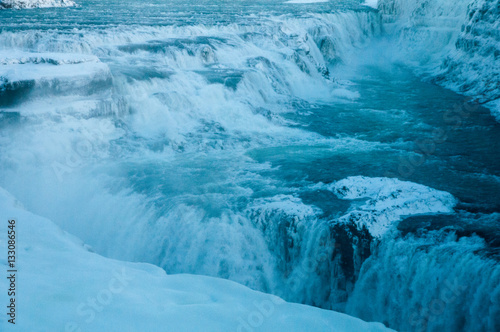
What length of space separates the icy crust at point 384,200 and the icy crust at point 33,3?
26722 millimetres

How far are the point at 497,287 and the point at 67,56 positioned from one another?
9518 mm

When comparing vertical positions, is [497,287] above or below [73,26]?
below

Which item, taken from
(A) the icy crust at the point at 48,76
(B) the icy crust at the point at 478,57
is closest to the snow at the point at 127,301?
(A) the icy crust at the point at 48,76

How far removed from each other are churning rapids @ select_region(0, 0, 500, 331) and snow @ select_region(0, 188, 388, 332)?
1532mm

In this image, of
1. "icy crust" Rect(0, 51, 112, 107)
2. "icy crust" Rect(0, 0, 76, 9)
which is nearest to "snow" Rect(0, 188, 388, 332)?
"icy crust" Rect(0, 51, 112, 107)

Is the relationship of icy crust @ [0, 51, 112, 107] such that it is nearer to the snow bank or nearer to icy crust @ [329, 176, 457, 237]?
icy crust @ [329, 176, 457, 237]

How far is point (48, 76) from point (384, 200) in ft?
23.2

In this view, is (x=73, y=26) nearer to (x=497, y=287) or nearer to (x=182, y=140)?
(x=182, y=140)

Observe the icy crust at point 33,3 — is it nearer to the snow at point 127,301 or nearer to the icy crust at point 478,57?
the icy crust at point 478,57

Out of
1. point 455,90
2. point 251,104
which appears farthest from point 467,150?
point 455,90

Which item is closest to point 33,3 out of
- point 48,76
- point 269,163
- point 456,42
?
point 48,76

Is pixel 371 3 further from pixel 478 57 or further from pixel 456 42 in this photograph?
pixel 478 57

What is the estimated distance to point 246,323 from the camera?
310 cm

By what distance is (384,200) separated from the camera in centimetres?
591
